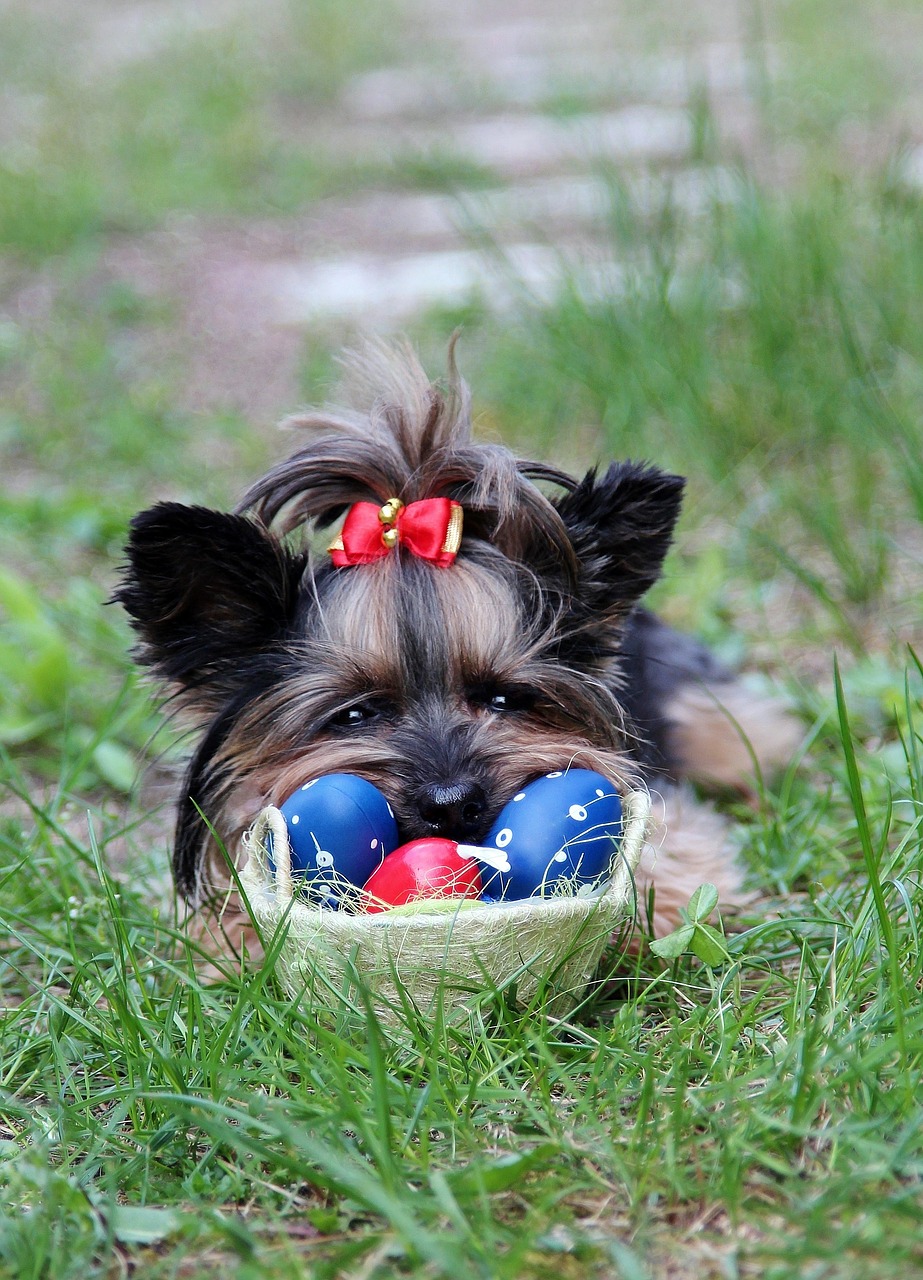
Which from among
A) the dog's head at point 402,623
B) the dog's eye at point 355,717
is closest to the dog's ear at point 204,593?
the dog's head at point 402,623

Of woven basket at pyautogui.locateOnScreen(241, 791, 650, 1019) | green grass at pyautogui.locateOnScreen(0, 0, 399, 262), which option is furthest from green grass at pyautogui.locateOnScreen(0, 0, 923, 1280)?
green grass at pyautogui.locateOnScreen(0, 0, 399, 262)

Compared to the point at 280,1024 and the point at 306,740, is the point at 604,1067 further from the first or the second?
the point at 306,740

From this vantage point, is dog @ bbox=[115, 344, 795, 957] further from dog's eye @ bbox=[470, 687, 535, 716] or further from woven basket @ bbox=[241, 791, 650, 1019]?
woven basket @ bbox=[241, 791, 650, 1019]

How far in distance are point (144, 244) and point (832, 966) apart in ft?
25.4

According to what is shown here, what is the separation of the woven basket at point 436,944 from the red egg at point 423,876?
0.30ft

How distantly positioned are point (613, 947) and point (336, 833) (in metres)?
0.68

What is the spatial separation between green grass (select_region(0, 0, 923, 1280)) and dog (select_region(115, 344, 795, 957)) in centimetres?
38

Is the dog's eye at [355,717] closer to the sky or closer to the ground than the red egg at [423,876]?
closer to the sky

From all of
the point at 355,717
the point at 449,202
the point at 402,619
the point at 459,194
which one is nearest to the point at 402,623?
the point at 402,619

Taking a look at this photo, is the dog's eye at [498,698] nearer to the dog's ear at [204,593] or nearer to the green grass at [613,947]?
the dog's ear at [204,593]

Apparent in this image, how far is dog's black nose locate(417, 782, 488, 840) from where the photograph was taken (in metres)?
2.55

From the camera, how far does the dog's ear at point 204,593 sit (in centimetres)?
267

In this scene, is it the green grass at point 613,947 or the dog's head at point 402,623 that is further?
the dog's head at point 402,623

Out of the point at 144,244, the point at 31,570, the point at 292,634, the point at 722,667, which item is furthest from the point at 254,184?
the point at 292,634
